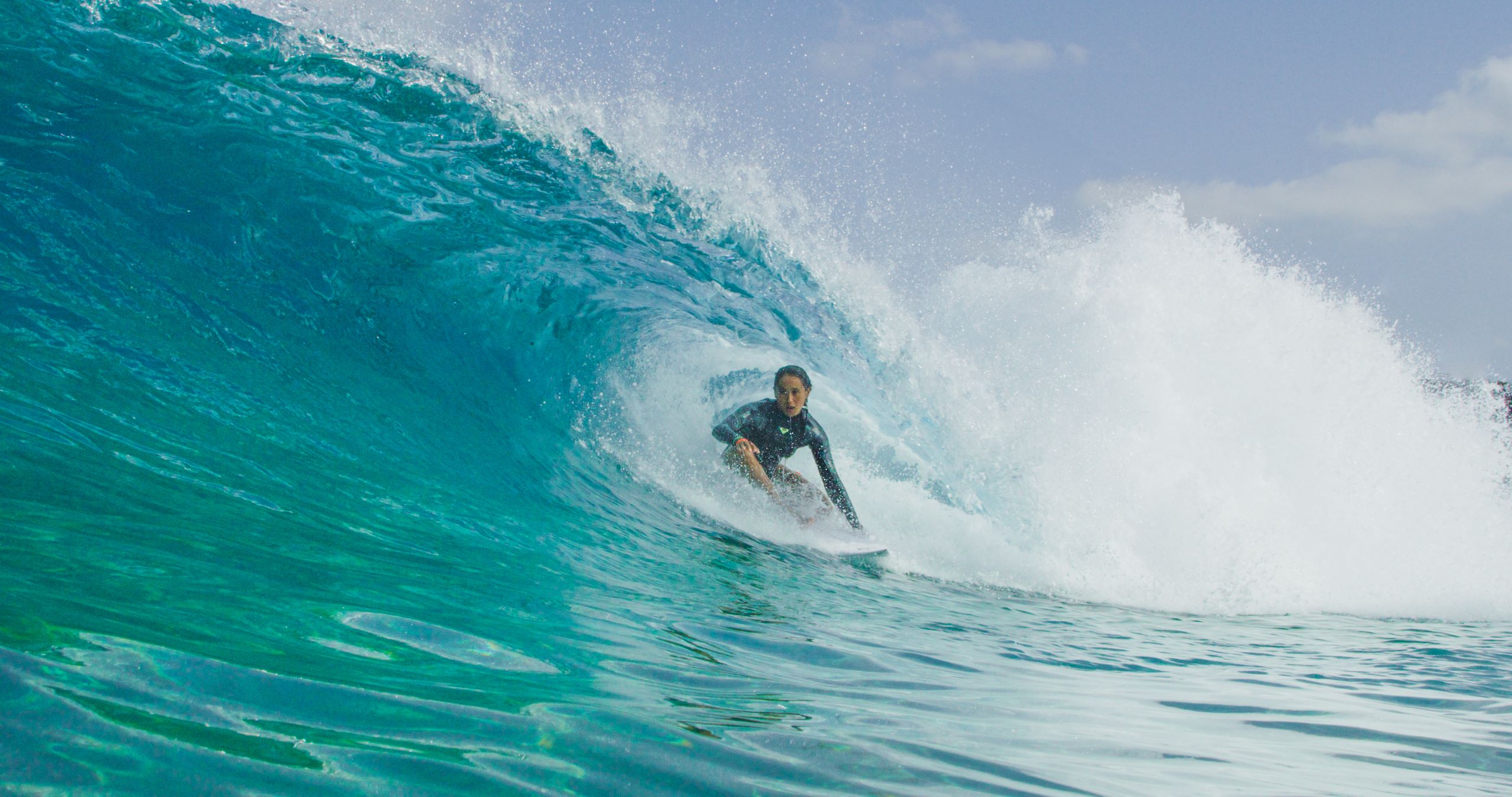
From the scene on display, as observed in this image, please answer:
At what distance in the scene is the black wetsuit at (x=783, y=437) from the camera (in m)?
6.32

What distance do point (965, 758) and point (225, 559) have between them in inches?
83.3

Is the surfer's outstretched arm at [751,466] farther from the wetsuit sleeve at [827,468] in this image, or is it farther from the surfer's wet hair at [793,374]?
the surfer's wet hair at [793,374]

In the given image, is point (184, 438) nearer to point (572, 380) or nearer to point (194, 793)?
point (194, 793)

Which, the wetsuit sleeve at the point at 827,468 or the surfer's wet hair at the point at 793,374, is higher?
the surfer's wet hair at the point at 793,374

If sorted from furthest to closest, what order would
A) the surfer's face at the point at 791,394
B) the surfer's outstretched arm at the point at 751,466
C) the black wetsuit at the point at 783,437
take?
1. the black wetsuit at the point at 783,437
2. the surfer's face at the point at 791,394
3. the surfer's outstretched arm at the point at 751,466

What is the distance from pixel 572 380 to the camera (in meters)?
7.46

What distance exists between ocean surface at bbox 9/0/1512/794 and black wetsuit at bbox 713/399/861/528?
1.39ft

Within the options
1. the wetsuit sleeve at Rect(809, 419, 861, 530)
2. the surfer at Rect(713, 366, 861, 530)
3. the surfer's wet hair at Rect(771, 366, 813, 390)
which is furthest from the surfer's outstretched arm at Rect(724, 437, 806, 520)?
the surfer's wet hair at Rect(771, 366, 813, 390)

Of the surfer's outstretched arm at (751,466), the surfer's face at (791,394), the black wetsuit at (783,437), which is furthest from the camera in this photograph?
the black wetsuit at (783,437)

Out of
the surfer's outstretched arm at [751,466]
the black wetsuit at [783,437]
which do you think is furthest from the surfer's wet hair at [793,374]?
the surfer's outstretched arm at [751,466]

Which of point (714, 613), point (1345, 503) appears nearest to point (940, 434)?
point (1345, 503)

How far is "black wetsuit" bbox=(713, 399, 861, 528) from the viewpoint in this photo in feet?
20.7

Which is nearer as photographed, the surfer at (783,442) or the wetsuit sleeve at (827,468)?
the surfer at (783,442)

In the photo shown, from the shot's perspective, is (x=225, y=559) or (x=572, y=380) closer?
(x=225, y=559)
